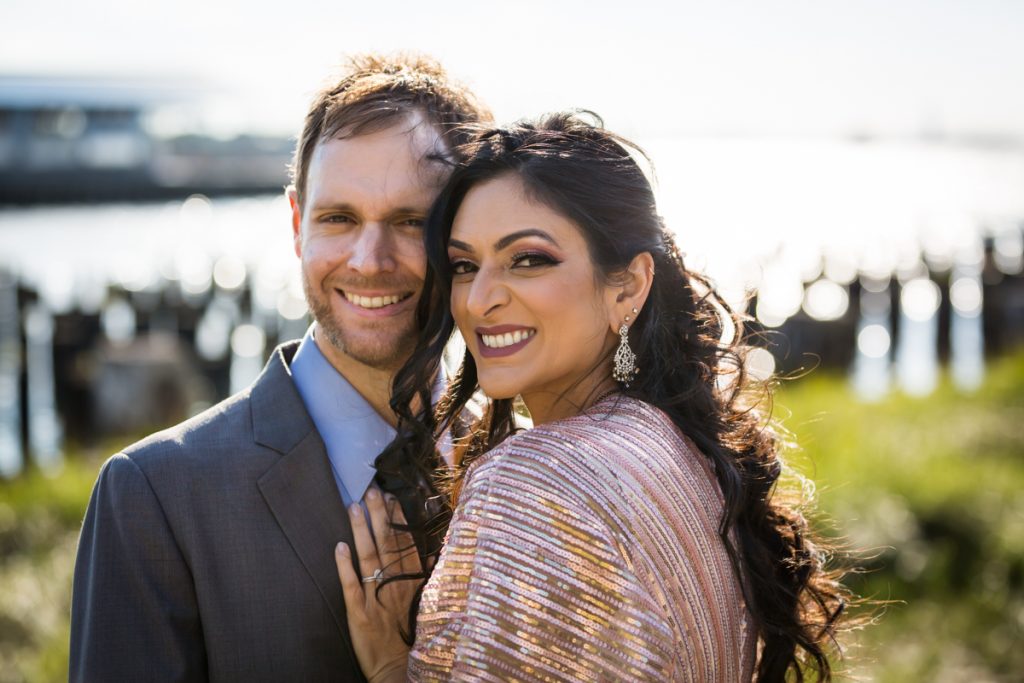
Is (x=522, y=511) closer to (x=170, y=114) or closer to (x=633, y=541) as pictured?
A: (x=633, y=541)

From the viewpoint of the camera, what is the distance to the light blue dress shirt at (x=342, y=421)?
3.14 meters

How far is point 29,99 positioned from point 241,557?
2034 inches

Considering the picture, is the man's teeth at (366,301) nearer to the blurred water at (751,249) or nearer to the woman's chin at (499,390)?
the woman's chin at (499,390)

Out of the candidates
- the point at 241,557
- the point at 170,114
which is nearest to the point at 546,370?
the point at 241,557

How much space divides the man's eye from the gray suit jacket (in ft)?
2.32

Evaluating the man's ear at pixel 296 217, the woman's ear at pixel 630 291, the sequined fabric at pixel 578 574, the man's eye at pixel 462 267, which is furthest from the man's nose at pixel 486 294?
the man's ear at pixel 296 217

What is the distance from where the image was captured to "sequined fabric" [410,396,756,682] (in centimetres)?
225

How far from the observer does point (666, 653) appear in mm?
2260

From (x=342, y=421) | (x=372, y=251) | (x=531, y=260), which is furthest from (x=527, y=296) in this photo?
(x=342, y=421)

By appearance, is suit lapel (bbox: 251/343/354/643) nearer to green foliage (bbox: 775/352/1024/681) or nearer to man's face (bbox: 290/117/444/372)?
man's face (bbox: 290/117/444/372)

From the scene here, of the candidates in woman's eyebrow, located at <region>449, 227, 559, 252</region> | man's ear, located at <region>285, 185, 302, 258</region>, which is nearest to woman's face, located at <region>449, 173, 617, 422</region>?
woman's eyebrow, located at <region>449, 227, 559, 252</region>

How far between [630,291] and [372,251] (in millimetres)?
830

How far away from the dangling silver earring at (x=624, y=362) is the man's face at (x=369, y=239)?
2.35ft

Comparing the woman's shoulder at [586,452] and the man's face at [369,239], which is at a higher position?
the man's face at [369,239]
